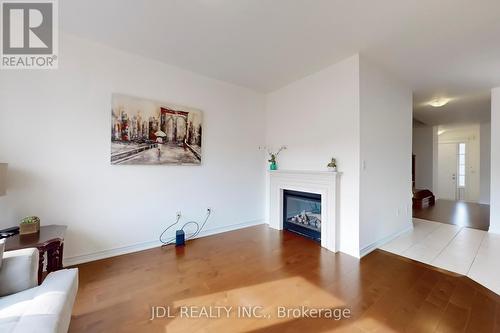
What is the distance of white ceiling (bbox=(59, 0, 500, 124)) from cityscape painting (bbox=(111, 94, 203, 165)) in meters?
0.66

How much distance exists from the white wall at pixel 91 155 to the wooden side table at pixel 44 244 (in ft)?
1.42

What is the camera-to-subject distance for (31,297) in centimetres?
114

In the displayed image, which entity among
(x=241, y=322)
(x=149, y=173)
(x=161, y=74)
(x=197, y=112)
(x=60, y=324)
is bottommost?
(x=241, y=322)

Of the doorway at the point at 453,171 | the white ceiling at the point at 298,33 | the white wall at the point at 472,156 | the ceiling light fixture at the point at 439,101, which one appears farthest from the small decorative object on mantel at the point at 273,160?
the doorway at the point at 453,171

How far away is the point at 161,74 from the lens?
2.85 m

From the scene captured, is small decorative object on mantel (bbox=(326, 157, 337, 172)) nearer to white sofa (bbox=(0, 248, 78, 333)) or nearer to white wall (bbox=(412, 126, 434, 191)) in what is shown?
white sofa (bbox=(0, 248, 78, 333))

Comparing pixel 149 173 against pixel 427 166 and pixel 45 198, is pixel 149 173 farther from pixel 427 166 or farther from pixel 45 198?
pixel 427 166

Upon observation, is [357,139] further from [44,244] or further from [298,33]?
[44,244]

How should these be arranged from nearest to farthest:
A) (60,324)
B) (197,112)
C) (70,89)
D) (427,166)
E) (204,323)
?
(60,324) < (204,323) < (70,89) < (197,112) < (427,166)

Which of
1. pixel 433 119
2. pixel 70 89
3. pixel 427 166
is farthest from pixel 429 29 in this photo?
pixel 427 166

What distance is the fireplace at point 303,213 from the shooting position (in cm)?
318

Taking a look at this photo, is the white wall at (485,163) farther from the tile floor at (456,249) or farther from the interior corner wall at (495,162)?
the tile floor at (456,249)

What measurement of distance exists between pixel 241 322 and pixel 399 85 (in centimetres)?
392

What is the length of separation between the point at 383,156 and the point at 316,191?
3.60 feet
